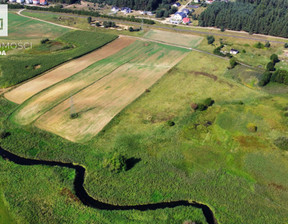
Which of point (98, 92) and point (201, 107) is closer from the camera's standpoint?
point (201, 107)

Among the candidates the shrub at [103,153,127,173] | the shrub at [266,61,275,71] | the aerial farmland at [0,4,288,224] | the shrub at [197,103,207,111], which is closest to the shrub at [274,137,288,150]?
the aerial farmland at [0,4,288,224]

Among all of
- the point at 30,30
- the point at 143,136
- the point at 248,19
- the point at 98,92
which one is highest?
the point at 248,19

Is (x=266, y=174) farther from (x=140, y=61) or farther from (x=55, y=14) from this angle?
(x=55, y=14)

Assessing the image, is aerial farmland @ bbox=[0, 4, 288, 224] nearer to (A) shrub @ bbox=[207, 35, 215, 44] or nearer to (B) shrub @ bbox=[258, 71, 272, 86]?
(B) shrub @ bbox=[258, 71, 272, 86]

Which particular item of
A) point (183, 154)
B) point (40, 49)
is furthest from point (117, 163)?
point (40, 49)

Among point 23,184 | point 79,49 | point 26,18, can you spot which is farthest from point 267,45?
point 26,18

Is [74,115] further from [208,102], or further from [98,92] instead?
[208,102]
